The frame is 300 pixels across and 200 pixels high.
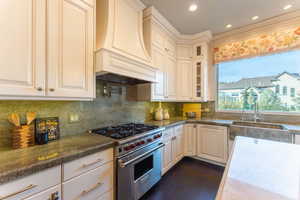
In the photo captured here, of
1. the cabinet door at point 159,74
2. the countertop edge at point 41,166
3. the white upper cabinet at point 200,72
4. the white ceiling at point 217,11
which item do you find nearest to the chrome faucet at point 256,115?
the white upper cabinet at point 200,72

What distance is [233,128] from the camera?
8.07ft

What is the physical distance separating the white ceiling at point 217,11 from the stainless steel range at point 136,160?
6.62ft

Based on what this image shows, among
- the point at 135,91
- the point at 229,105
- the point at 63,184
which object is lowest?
the point at 63,184

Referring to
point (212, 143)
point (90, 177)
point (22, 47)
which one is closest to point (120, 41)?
point (22, 47)

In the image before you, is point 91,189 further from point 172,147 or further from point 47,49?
point 172,147

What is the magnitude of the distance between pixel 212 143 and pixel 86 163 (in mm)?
2421

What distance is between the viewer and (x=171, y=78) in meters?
2.96

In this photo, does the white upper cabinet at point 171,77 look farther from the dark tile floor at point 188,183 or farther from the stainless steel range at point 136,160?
the dark tile floor at point 188,183

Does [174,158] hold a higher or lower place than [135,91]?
→ lower

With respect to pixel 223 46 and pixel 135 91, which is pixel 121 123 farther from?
pixel 223 46

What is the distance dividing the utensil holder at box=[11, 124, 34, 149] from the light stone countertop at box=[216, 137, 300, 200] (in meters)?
1.54

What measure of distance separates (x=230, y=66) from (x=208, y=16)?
1327 mm

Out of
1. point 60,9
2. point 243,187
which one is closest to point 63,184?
point 243,187

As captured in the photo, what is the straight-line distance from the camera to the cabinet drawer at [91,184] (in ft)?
3.52
